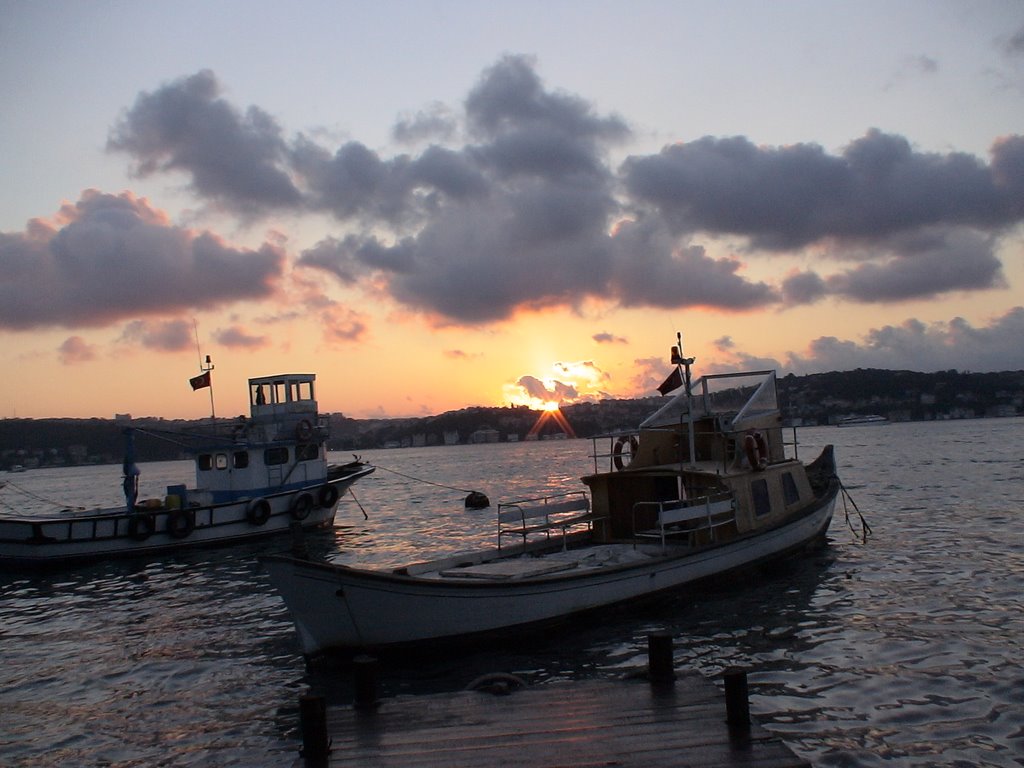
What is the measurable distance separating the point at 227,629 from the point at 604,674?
920 cm

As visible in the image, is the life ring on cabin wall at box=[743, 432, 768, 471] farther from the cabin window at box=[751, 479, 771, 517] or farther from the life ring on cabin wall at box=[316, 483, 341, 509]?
the life ring on cabin wall at box=[316, 483, 341, 509]

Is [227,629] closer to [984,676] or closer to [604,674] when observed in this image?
[604,674]

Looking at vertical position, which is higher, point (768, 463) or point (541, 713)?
point (768, 463)

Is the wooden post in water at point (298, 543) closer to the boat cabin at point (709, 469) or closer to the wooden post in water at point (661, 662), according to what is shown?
the wooden post in water at point (661, 662)

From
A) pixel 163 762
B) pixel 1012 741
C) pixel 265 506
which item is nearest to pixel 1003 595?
pixel 1012 741

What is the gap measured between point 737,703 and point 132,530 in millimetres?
27357

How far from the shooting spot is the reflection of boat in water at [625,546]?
12.6m

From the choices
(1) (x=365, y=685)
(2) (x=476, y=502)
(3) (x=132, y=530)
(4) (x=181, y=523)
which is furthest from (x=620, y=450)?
(2) (x=476, y=502)

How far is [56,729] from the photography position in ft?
38.9

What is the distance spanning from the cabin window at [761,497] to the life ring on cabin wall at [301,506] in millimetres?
21646

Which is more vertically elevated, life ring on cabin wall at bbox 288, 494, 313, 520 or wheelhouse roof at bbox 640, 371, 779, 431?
wheelhouse roof at bbox 640, 371, 779, 431

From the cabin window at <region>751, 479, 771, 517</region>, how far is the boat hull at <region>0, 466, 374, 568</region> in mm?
15393

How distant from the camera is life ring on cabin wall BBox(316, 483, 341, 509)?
36.2 meters

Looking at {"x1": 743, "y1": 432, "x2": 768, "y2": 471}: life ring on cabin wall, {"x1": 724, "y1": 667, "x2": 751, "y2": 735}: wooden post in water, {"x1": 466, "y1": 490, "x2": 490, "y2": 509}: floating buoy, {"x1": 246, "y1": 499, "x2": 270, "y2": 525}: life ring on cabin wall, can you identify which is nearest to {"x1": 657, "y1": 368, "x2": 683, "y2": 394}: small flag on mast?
{"x1": 743, "y1": 432, "x2": 768, "y2": 471}: life ring on cabin wall
